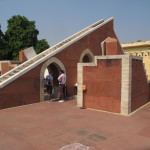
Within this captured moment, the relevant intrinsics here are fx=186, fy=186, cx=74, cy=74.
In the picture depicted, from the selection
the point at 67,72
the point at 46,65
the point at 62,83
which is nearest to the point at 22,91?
the point at 46,65

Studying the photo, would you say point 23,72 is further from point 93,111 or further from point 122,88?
point 122,88

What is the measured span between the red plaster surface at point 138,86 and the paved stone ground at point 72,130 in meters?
0.56

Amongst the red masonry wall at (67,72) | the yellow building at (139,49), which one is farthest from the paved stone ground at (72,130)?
the yellow building at (139,49)

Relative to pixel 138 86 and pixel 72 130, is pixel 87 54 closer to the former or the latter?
pixel 138 86

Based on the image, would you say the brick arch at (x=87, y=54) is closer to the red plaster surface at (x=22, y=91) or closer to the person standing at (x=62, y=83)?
the person standing at (x=62, y=83)

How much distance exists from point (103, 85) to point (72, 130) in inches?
113

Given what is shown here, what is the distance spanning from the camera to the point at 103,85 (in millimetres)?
7719

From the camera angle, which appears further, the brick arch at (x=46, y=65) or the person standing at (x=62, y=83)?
the brick arch at (x=46, y=65)

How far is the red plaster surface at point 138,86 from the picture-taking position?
7641mm

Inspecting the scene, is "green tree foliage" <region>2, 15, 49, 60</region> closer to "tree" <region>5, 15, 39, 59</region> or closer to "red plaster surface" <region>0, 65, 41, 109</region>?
"tree" <region>5, 15, 39, 59</region>

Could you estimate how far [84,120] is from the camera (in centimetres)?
643

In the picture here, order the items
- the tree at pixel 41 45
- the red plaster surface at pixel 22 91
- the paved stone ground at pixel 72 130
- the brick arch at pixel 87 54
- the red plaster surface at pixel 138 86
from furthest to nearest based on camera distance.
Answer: the tree at pixel 41 45
the brick arch at pixel 87 54
the red plaster surface at pixel 22 91
the red plaster surface at pixel 138 86
the paved stone ground at pixel 72 130

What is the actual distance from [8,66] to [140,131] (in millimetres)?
12582

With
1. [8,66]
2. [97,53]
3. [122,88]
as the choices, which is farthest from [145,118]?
[8,66]
